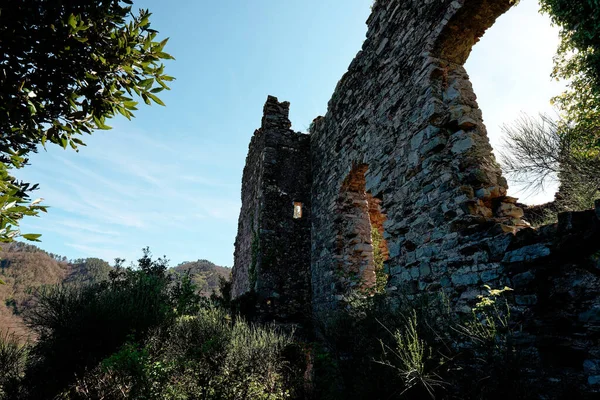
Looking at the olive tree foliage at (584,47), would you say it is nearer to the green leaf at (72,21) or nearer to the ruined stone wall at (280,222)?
the ruined stone wall at (280,222)

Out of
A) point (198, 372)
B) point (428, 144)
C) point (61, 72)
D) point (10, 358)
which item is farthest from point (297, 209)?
point (10, 358)

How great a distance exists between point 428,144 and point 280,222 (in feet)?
14.3

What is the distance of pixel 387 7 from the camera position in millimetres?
5129

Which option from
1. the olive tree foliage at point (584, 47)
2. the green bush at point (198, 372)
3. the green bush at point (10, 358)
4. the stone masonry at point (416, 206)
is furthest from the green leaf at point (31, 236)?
the olive tree foliage at point (584, 47)

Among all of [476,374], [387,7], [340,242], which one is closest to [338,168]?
[340,242]

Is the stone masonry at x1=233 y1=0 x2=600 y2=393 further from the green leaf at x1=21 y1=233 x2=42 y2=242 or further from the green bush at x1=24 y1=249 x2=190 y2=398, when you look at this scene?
the green leaf at x1=21 y1=233 x2=42 y2=242

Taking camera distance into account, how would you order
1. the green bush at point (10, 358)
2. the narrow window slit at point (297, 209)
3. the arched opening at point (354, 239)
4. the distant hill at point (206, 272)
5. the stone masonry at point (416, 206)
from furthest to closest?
the distant hill at point (206, 272) < the narrow window slit at point (297, 209) < the arched opening at point (354, 239) < the green bush at point (10, 358) < the stone masonry at point (416, 206)

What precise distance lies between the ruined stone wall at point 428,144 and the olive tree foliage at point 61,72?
124 inches

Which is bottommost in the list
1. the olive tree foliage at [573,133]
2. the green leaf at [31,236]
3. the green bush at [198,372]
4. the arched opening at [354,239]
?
the green bush at [198,372]

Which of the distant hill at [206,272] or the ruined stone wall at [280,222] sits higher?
the distant hill at [206,272]

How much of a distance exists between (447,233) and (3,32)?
4.41 m

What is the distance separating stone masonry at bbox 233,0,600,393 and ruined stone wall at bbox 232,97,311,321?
31mm

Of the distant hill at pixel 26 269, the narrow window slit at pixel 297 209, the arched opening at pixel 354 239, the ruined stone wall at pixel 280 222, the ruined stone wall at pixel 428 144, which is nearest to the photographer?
the ruined stone wall at pixel 428 144

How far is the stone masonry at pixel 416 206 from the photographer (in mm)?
2225
